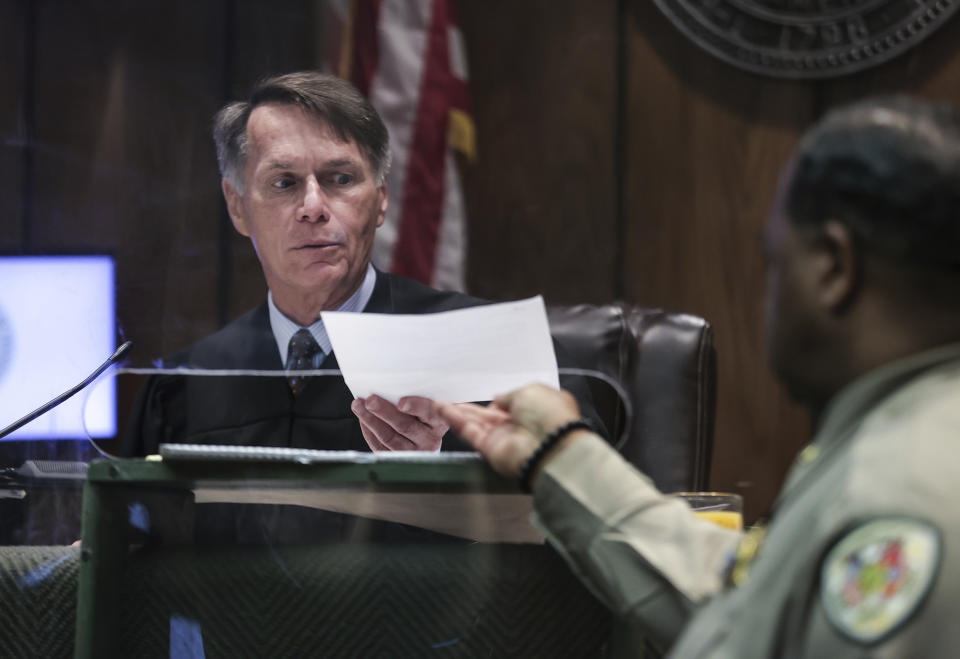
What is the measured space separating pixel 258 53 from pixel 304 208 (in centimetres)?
36

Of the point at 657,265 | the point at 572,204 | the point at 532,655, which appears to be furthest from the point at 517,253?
the point at 532,655

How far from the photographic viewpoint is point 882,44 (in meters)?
2.48

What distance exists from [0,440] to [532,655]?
0.62 meters

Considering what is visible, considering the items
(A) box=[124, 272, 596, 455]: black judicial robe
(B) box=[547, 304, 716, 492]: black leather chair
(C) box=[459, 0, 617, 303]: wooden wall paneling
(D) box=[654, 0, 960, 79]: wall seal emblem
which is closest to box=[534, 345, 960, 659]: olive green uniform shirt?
(A) box=[124, 272, 596, 455]: black judicial robe

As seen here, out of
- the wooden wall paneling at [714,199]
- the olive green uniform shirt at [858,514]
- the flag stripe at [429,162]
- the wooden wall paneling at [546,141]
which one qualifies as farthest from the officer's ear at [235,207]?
the wooden wall paneling at [714,199]

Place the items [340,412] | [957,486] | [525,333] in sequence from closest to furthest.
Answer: [957,486] → [525,333] → [340,412]

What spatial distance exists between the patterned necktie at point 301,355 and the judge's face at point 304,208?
0.05 metres

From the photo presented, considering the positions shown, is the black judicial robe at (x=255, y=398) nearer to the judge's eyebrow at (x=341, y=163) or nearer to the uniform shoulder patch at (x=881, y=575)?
the judge's eyebrow at (x=341, y=163)

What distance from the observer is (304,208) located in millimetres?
1230

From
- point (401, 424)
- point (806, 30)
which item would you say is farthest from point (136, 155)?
point (806, 30)

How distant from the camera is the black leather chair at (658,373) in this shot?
1.72 meters

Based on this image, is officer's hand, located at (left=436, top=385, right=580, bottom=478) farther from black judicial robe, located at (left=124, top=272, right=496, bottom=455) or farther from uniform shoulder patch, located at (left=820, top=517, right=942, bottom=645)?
uniform shoulder patch, located at (left=820, top=517, right=942, bottom=645)

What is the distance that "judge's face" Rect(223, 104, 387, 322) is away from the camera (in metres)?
1.23

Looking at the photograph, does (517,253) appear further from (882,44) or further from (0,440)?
(0,440)
